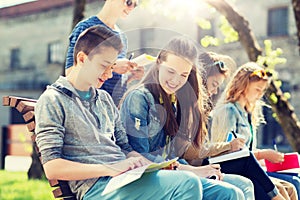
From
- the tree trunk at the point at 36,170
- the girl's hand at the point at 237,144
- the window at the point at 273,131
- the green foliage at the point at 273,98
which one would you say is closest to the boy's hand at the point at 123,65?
the girl's hand at the point at 237,144

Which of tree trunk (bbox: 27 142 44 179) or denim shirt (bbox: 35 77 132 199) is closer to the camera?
denim shirt (bbox: 35 77 132 199)

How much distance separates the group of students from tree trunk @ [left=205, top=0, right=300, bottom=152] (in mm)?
2826

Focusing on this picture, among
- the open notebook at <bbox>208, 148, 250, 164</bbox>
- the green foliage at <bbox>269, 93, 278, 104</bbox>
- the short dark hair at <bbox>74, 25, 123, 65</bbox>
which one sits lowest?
the green foliage at <bbox>269, 93, 278, 104</bbox>

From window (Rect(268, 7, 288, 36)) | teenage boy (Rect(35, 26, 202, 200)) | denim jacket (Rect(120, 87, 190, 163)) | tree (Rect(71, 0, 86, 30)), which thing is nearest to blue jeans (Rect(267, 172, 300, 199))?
denim jacket (Rect(120, 87, 190, 163))

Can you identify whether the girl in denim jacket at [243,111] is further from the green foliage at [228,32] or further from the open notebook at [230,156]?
the green foliage at [228,32]

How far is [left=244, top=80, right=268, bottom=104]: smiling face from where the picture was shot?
3.53 m

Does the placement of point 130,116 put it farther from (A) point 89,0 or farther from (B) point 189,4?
(A) point 89,0

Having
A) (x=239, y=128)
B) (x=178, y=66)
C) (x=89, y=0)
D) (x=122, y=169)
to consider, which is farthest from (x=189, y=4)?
(x=89, y=0)

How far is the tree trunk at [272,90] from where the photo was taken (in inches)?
237

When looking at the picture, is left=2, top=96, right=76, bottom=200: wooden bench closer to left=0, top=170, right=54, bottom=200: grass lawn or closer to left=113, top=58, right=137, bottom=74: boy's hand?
left=113, top=58, right=137, bottom=74: boy's hand

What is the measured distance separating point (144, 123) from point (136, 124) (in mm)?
35

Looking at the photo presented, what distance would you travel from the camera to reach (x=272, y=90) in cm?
601

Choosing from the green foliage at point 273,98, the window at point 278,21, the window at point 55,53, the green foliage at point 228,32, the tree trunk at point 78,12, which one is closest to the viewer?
the green foliage at point 273,98

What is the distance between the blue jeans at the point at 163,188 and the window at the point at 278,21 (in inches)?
598
